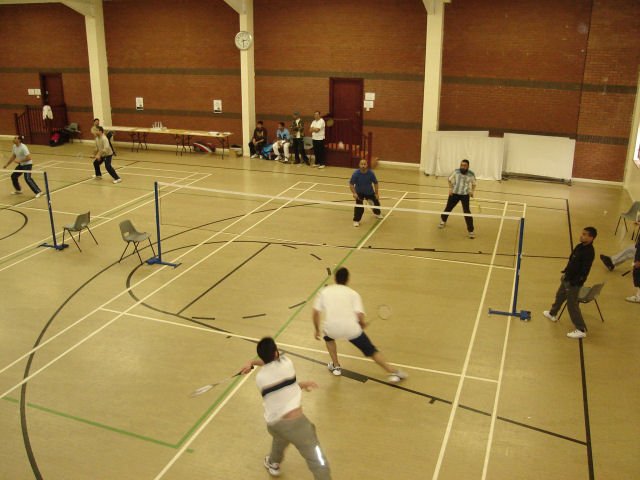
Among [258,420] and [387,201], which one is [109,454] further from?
[387,201]

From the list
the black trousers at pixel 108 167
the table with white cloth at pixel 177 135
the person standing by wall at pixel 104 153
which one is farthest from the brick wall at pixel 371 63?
the person standing by wall at pixel 104 153

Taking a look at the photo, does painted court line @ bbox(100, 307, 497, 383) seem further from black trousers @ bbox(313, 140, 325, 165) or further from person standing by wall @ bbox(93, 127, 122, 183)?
black trousers @ bbox(313, 140, 325, 165)

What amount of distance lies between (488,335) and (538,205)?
8844 millimetres

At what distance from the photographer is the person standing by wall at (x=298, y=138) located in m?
21.5

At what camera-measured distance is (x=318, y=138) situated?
21.2 metres

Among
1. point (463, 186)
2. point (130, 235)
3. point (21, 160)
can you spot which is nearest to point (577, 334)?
point (463, 186)

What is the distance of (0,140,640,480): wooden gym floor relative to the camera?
657cm

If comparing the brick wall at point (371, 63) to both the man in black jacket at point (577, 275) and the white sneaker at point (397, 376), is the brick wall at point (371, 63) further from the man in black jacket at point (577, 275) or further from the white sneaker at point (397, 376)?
the white sneaker at point (397, 376)

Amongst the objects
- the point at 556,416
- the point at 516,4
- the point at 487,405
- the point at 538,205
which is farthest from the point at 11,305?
the point at 516,4

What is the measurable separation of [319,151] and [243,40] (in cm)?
521

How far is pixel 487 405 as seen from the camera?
7426mm

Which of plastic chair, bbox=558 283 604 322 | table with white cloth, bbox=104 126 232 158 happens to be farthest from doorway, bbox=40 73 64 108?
plastic chair, bbox=558 283 604 322

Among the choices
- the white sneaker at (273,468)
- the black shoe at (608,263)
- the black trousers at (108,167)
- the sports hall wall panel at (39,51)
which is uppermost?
the sports hall wall panel at (39,51)

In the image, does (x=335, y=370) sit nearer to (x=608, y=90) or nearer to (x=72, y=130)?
(x=608, y=90)
